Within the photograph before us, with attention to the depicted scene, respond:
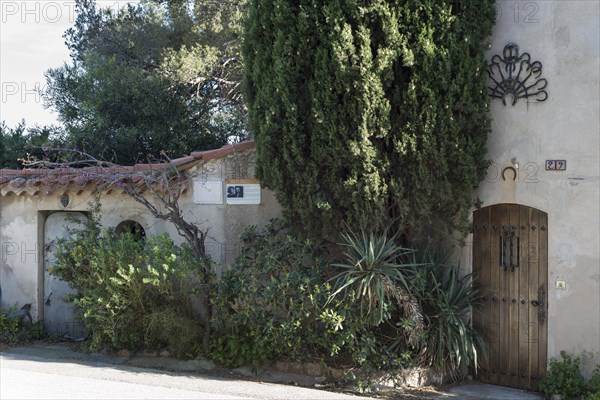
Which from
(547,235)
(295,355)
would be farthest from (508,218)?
(295,355)

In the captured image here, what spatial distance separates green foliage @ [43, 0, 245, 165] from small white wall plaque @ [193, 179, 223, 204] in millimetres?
3906

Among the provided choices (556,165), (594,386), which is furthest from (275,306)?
(556,165)

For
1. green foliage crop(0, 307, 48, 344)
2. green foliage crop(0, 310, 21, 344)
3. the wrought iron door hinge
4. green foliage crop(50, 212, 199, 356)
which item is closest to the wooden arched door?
the wrought iron door hinge

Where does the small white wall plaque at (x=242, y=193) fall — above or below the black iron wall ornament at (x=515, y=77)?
below

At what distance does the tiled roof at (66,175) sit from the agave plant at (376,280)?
2496 millimetres

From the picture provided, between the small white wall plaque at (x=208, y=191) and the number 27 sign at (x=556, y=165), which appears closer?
the number 27 sign at (x=556, y=165)

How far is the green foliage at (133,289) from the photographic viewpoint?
8812mm

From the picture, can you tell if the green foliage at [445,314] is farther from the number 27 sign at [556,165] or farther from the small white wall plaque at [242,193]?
the small white wall plaque at [242,193]

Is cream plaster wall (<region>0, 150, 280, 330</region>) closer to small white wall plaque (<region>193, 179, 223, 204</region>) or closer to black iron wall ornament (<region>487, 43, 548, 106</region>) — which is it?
small white wall plaque (<region>193, 179, 223, 204</region>)

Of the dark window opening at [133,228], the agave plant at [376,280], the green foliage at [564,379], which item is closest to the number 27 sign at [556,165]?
the agave plant at [376,280]

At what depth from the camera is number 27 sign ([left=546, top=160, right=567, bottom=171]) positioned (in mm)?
8391

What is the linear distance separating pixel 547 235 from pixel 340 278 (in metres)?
2.77

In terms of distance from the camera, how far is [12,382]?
752 centimetres

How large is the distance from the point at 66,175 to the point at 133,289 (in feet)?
8.52
